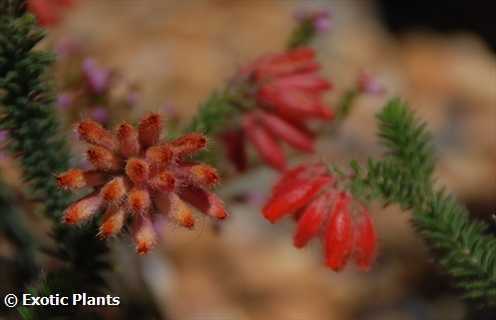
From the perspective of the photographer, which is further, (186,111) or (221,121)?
→ (186,111)

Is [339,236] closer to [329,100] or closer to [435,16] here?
[329,100]

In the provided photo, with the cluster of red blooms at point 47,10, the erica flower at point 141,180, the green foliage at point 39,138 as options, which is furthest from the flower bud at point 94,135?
the cluster of red blooms at point 47,10

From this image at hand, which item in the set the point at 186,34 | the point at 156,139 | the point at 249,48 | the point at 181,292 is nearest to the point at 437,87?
the point at 249,48

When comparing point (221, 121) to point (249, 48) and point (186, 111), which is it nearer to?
point (186, 111)

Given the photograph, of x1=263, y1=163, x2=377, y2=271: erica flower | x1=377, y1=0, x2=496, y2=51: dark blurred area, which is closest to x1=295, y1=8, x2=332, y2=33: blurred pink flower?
x1=263, y1=163, x2=377, y2=271: erica flower

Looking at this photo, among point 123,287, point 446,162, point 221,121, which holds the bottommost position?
point 123,287

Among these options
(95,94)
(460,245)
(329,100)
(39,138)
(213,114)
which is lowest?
(460,245)

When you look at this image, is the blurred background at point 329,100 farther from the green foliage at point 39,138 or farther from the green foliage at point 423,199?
the green foliage at point 423,199

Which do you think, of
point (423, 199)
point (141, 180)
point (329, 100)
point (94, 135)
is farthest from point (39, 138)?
point (329, 100)
